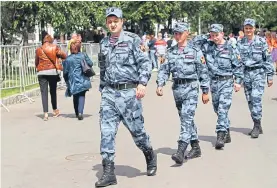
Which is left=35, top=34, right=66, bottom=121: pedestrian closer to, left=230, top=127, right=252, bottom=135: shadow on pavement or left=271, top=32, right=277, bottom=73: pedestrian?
left=230, top=127, right=252, bottom=135: shadow on pavement

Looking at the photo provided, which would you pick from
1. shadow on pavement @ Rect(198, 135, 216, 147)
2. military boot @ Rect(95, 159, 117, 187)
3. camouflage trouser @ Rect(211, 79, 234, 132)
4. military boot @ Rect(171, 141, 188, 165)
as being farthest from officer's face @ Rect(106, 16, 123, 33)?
shadow on pavement @ Rect(198, 135, 216, 147)

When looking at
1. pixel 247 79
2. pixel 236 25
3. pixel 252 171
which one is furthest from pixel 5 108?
pixel 236 25

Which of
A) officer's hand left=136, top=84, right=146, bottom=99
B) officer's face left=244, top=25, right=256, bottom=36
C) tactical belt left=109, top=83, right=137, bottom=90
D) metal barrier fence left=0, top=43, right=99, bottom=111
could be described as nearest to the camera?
officer's hand left=136, top=84, right=146, bottom=99

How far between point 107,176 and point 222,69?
2922 mm

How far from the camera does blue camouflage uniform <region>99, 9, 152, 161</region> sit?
21.8ft

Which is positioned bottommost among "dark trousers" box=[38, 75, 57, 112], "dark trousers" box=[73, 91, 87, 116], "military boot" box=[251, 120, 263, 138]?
"military boot" box=[251, 120, 263, 138]

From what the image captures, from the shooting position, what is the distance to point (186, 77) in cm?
774

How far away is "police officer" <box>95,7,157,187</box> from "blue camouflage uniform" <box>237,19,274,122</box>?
3.51 meters

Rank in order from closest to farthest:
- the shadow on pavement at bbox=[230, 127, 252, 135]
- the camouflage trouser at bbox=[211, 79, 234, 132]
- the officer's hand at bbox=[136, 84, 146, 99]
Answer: the officer's hand at bbox=[136, 84, 146, 99] < the camouflage trouser at bbox=[211, 79, 234, 132] < the shadow on pavement at bbox=[230, 127, 252, 135]

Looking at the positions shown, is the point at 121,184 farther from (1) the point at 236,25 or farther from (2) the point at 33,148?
(1) the point at 236,25

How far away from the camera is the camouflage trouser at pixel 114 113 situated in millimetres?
6648

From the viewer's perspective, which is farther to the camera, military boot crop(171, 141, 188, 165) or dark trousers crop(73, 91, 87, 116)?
dark trousers crop(73, 91, 87, 116)

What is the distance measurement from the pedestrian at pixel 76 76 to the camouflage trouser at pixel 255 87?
145 inches

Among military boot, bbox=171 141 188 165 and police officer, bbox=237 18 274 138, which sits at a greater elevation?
police officer, bbox=237 18 274 138
